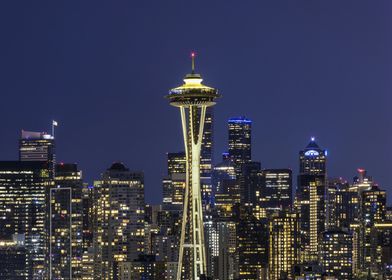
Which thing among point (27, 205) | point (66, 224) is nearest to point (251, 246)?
point (66, 224)

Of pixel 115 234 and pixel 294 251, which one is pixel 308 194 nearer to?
pixel 294 251

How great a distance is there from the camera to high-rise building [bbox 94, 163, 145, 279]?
83062 mm

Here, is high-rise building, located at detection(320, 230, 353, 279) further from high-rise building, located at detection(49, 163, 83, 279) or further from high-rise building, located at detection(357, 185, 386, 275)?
high-rise building, located at detection(49, 163, 83, 279)

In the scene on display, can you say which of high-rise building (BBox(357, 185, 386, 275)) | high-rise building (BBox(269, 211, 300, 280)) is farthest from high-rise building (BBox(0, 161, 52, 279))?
high-rise building (BBox(357, 185, 386, 275))

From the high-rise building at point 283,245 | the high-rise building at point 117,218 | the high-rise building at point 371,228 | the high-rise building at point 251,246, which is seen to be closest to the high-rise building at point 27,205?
the high-rise building at point 117,218

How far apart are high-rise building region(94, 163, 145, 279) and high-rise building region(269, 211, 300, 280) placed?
6548 millimetres

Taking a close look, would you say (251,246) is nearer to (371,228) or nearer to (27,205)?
(371,228)

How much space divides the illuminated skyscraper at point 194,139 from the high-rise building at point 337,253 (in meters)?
12.6

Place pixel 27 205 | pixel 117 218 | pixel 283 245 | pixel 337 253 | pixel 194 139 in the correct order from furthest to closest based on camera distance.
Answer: pixel 27 205 → pixel 283 245 → pixel 337 253 → pixel 117 218 → pixel 194 139

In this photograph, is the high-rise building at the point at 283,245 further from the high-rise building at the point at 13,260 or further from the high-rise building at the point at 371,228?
the high-rise building at the point at 13,260

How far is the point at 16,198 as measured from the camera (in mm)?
92500

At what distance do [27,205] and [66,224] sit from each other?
13.6 ft

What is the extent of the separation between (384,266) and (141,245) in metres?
12.6

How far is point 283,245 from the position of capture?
88.6m
